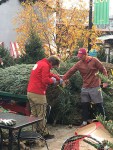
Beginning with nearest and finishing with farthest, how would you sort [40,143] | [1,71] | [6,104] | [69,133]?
[40,143] → [69,133] → [6,104] → [1,71]

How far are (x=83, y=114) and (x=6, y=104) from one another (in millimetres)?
1681

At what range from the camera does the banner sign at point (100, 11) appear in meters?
15.7

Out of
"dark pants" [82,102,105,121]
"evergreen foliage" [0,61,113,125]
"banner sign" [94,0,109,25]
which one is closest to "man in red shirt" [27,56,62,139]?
"evergreen foliage" [0,61,113,125]

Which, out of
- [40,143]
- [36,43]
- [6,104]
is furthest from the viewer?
[36,43]

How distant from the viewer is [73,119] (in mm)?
8078

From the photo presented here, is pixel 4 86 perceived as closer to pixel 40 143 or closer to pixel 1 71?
pixel 1 71

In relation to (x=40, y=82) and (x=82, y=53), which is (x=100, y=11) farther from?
(x=40, y=82)

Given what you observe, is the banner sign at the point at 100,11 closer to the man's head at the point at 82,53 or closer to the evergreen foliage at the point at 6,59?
the evergreen foliage at the point at 6,59

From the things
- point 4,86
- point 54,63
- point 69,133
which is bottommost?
point 69,133

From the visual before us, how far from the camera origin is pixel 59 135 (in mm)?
7164

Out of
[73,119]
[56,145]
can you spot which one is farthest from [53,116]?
[56,145]

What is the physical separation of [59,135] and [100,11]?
31.8 ft

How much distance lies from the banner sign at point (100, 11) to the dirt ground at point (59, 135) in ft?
29.2

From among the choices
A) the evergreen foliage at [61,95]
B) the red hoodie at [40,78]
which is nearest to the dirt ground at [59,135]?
the evergreen foliage at [61,95]
